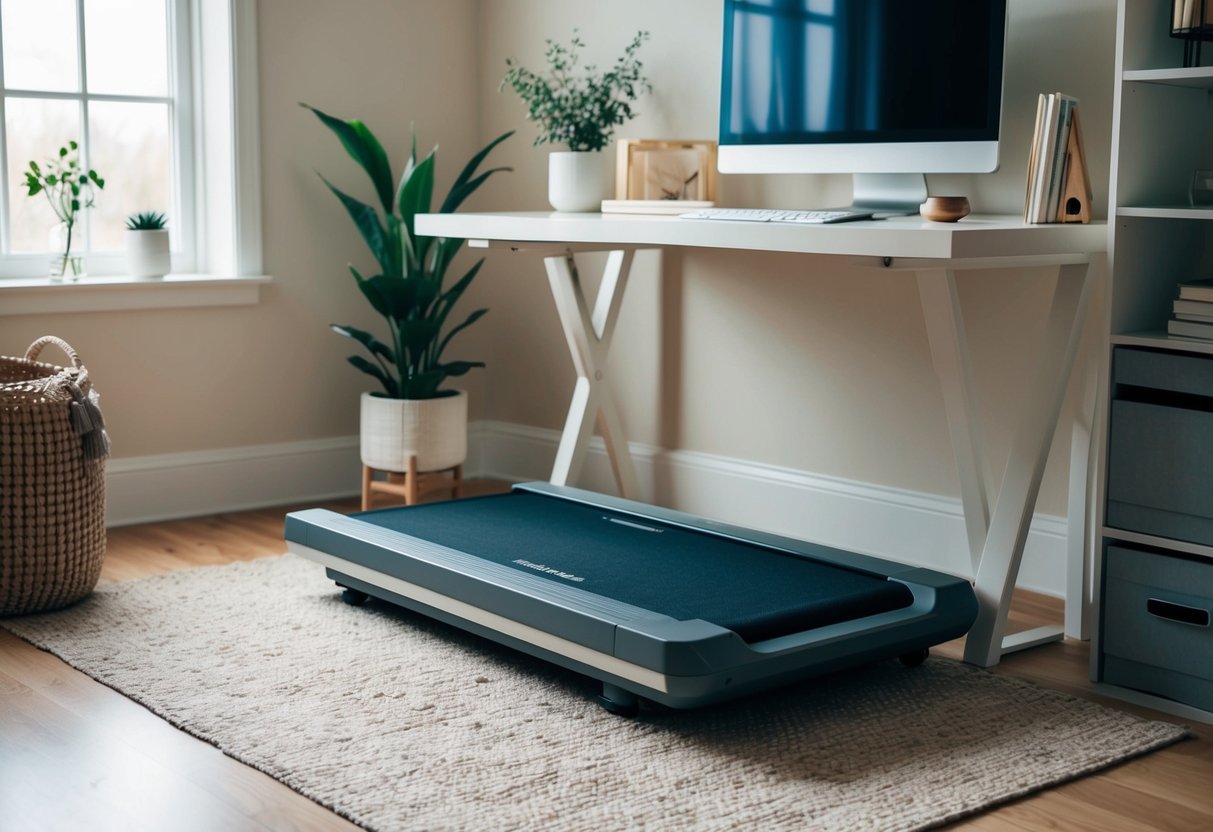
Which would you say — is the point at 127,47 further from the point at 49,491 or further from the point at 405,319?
the point at 49,491

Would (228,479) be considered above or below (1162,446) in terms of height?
below

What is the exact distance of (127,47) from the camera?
12.5 feet

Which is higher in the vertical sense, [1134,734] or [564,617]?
[564,617]

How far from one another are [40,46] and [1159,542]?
305 cm

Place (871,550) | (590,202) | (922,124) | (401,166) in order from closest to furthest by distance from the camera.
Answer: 1. (922,124)
2. (871,550)
3. (590,202)
4. (401,166)

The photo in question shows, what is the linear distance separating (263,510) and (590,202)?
52.4 inches

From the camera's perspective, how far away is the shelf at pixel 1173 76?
2.37 metres

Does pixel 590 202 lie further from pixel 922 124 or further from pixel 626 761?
pixel 626 761

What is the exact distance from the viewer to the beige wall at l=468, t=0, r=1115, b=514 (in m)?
3.09

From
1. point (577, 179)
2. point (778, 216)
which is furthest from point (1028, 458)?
point (577, 179)

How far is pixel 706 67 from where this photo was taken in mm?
3742

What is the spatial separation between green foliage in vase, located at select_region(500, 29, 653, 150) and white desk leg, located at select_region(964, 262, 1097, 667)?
1508 millimetres

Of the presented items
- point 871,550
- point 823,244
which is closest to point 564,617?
point 823,244

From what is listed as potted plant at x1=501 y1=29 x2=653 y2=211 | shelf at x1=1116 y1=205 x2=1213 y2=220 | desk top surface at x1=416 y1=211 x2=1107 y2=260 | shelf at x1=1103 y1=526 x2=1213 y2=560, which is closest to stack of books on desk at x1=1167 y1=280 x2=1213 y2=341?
shelf at x1=1116 y1=205 x2=1213 y2=220
